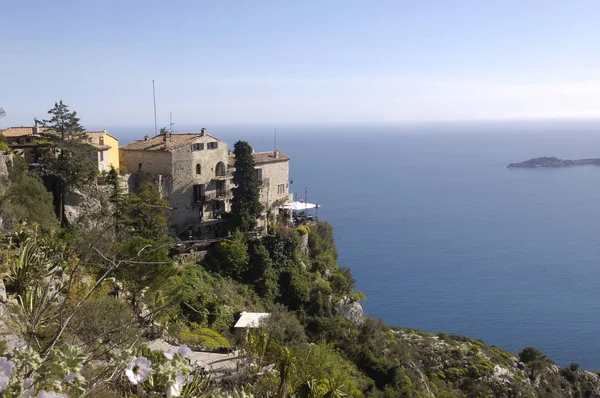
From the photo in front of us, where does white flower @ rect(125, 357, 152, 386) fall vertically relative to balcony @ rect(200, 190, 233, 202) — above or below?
above

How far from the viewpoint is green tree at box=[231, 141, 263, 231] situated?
28875 mm

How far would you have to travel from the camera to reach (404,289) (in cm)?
5884

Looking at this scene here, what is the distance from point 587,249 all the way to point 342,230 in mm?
36611

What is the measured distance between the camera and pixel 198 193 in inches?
1201

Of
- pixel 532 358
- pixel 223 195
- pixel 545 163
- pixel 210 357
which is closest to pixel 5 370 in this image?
pixel 210 357

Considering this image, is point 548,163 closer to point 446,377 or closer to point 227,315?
point 446,377

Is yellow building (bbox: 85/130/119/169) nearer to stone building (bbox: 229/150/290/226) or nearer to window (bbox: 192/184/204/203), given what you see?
window (bbox: 192/184/204/203)

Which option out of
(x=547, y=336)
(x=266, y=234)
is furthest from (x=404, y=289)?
(x=266, y=234)

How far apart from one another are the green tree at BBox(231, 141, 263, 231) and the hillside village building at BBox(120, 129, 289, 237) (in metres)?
1.67

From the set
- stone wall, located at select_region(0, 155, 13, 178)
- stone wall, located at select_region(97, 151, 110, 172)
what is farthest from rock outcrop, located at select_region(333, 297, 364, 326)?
stone wall, located at select_region(0, 155, 13, 178)

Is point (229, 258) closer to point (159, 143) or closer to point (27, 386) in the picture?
point (159, 143)

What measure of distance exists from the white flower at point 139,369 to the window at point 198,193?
27015 millimetres

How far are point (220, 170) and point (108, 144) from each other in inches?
265


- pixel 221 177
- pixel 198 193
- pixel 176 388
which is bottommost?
pixel 198 193
